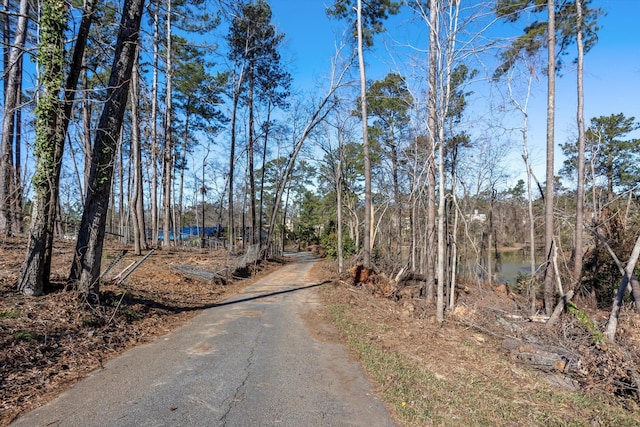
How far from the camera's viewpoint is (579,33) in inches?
532

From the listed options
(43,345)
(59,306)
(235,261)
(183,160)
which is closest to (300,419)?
(43,345)

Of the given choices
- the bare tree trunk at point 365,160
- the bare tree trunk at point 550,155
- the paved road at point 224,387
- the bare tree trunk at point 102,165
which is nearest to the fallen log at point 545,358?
the paved road at point 224,387

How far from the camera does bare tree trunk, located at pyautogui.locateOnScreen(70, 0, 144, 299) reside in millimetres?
6520

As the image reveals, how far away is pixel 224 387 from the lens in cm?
411

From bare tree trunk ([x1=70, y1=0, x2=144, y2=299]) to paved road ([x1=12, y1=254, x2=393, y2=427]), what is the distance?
6.58 ft

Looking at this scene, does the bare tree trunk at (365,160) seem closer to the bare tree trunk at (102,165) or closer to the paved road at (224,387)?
the paved road at (224,387)

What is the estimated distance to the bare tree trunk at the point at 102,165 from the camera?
6.52 m

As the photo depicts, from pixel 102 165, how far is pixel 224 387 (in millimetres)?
4924

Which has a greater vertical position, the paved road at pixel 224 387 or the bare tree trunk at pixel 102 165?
the bare tree trunk at pixel 102 165

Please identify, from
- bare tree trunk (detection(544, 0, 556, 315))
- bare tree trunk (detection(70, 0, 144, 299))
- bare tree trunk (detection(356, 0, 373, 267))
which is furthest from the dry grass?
bare tree trunk (detection(544, 0, 556, 315))

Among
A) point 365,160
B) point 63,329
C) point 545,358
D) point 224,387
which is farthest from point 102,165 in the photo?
point 365,160

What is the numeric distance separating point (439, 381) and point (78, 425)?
3926 millimetres

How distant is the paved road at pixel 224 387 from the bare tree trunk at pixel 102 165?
2004mm

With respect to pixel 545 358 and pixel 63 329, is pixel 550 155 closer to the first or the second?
pixel 545 358
